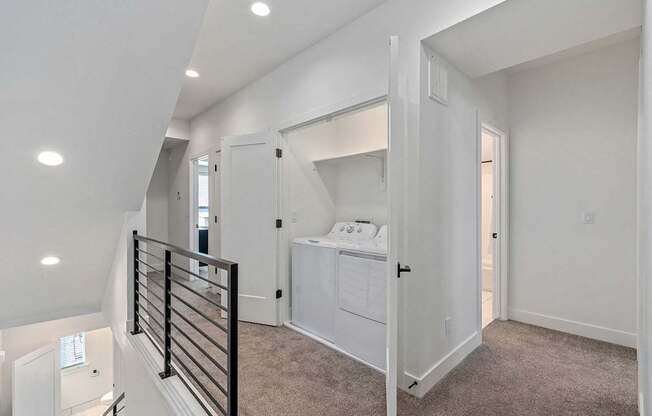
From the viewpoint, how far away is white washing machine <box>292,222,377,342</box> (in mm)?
2850

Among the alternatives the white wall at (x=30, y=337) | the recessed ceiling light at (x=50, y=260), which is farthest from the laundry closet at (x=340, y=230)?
the white wall at (x=30, y=337)

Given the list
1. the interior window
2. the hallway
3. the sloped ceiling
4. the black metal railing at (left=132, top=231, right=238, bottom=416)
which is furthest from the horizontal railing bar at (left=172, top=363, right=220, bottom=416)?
the interior window

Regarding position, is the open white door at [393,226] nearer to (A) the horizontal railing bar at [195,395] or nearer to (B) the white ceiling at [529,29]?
(B) the white ceiling at [529,29]

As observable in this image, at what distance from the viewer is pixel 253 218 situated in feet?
11.0

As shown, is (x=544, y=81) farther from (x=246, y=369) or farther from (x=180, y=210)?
(x=180, y=210)

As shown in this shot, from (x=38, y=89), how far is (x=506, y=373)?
11.2 ft

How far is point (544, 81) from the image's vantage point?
124 inches

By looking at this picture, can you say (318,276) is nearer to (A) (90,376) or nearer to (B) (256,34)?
(B) (256,34)

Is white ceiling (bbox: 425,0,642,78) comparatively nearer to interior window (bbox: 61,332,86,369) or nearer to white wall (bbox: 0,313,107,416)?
white wall (bbox: 0,313,107,416)

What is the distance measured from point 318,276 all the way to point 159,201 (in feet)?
14.0

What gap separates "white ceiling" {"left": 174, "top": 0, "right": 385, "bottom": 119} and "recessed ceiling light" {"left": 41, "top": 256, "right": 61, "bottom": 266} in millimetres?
2255

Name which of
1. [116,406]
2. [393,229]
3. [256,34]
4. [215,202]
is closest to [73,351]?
[116,406]

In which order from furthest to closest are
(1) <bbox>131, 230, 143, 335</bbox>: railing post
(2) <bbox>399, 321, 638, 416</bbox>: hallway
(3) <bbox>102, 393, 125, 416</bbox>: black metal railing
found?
1. (3) <bbox>102, 393, 125, 416</bbox>: black metal railing
2. (1) <bbox>131, 230, 143, 335</bbox>: railing post
3. (2) <bbox>399, 321, 638, 416</bbox>: hallway

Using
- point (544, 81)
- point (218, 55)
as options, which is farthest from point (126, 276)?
point (544, 81)
